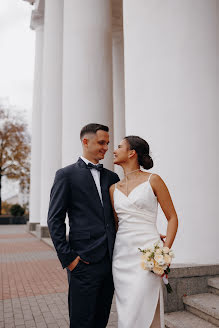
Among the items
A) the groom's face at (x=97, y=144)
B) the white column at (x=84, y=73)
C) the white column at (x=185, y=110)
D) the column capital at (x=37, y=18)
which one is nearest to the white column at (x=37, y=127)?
the column capital at (x=37, y=18)

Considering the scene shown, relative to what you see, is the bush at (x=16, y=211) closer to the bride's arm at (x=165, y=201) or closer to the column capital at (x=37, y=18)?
the column capital at (x=37, y=18)

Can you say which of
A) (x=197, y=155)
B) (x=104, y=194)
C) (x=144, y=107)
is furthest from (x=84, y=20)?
(x=104, y=194)

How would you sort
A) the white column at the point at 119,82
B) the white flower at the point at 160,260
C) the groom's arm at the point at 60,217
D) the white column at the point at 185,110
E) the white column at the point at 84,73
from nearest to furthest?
the white flower at the point at 160,260 → the groom's arm at the point at 60,217 → the white column at the point at 185,110 → the white column at the point at 84,73 → the white column at the point at 119,82

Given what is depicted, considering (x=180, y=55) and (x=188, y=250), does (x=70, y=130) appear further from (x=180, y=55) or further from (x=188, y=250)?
(x=188, y=250)

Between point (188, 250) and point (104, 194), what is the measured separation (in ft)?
7.83

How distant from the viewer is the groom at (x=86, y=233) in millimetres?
2643

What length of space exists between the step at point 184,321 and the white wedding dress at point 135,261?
1275 mm

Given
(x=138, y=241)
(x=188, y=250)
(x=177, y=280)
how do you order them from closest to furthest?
(x=138, y=241) < (x=177, y=280) < (x=188, y=250)

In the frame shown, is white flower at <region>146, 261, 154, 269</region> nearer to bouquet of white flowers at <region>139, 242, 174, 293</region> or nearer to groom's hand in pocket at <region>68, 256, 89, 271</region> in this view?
bouquet of white flowers at <region>139, 242, 174, 293</region>

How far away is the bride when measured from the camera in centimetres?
263

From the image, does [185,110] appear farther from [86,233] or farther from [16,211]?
[16,211]

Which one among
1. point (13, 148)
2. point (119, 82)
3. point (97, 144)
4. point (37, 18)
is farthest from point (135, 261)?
point (13, 148)

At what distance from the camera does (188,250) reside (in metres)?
4.71

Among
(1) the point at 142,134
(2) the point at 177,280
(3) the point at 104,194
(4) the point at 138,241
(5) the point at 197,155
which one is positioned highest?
(1) the point at 142,134
